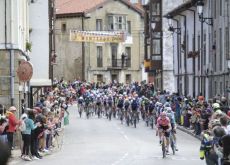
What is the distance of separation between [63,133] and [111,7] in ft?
185

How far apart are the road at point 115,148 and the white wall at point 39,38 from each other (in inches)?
137

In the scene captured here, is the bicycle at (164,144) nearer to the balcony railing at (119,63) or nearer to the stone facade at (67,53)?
the stone facade at (67,53)

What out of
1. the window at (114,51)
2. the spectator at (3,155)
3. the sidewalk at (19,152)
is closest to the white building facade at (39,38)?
the sidewalk at (19,152)

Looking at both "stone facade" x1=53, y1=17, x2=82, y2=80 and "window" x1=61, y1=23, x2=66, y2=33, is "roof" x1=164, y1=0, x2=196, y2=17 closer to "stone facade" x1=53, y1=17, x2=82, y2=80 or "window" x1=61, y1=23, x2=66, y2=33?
"stone facade" x1=53, y1=17, x2=82, y2=80

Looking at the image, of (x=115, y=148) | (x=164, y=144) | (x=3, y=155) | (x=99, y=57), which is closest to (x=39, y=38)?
(x=115, y=148)

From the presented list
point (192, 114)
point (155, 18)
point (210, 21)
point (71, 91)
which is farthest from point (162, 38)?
point (192, 114)

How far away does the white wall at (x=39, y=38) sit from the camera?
129 feet

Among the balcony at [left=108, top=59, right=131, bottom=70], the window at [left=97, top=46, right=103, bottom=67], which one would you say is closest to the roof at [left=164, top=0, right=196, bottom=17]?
the window at [left=97, top=46, right=103, bottom=67]

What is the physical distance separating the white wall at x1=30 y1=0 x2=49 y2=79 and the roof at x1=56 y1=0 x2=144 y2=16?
1909 inches

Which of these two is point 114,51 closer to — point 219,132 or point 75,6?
point 75,6

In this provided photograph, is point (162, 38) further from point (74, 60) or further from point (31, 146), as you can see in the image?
point (31, 146)

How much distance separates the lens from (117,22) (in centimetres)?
9119

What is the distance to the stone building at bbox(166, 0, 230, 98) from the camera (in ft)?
127

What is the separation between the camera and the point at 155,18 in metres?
68.6
